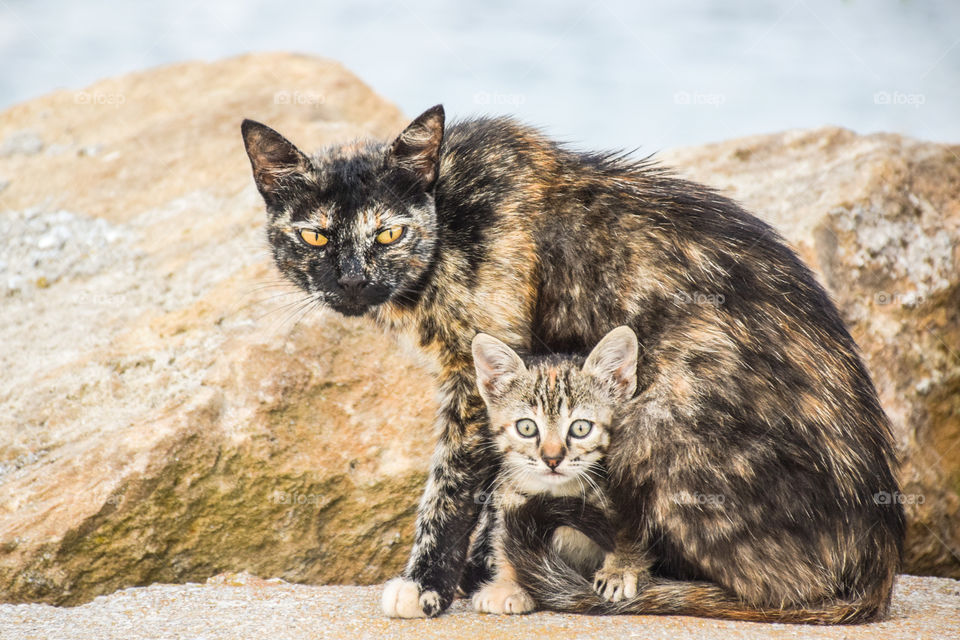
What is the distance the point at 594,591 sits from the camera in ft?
13.3

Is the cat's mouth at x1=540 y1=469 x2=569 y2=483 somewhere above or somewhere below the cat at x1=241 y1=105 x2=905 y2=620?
below

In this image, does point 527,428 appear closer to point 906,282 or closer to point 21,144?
point 906,282

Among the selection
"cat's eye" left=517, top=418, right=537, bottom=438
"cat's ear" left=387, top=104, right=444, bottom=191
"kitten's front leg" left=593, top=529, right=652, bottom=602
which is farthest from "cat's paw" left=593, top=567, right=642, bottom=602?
"cat's ear" left=387, top=104, right=444, bottom=191

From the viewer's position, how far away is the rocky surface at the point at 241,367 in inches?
189

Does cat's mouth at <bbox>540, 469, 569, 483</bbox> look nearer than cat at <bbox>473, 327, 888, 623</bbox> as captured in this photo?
No

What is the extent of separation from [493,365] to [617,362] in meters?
0.60

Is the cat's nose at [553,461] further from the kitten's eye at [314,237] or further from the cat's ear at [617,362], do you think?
the kitten's eye at [314,237]

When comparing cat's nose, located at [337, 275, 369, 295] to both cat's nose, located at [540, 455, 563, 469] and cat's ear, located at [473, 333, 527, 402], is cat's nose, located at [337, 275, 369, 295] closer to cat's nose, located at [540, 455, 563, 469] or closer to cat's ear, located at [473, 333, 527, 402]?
cat's ear, located at [473, 333, 527, 402]

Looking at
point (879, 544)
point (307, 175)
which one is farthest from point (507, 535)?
point (307, 175)

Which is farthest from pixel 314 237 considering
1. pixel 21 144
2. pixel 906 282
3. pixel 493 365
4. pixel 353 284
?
pixel 21 144

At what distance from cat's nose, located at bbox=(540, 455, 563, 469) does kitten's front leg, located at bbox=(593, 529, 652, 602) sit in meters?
0.43

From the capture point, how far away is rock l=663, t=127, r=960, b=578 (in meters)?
5.77

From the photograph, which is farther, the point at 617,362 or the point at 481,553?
the point at 481,553

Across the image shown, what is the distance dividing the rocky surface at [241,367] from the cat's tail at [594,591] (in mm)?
1198
